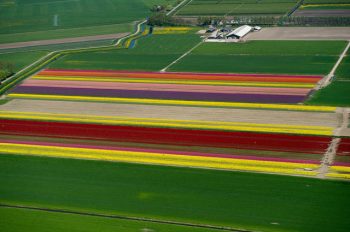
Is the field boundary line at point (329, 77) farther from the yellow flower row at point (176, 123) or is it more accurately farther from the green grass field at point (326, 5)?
the green grass field at point (326, 5)

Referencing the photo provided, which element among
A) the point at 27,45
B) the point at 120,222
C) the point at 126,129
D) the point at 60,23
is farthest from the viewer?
the point at 60,23

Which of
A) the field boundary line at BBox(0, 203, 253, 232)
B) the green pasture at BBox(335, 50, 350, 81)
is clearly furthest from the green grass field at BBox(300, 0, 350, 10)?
the field boundary line at BBox(0, 203, 253, 232)

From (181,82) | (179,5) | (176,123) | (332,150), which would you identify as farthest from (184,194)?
(179,5)

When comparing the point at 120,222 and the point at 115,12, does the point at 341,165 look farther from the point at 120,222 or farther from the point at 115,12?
the point at 115,12

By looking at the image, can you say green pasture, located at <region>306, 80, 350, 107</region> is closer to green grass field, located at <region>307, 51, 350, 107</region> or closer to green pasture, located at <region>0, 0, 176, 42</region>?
green grass field, located at <region>307, 51, 350, 107</region>

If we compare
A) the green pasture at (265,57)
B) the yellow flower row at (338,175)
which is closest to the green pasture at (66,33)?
the green pasture at (265,57)

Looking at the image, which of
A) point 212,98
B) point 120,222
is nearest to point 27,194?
point 120,222

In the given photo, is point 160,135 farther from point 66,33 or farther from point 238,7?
point 238,7
